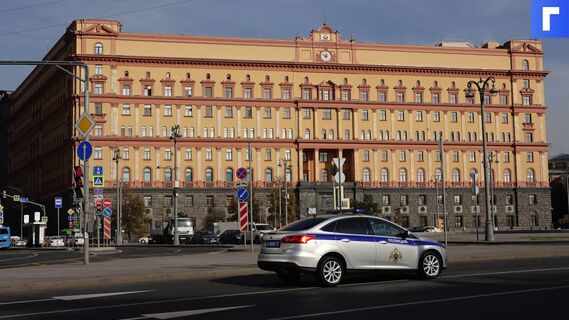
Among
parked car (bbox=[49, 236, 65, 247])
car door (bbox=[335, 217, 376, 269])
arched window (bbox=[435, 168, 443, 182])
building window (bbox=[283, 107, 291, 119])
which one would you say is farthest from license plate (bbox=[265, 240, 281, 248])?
arched window (bbox=[435, 168, 443, 182])

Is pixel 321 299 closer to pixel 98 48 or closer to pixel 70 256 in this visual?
pixel 70 256

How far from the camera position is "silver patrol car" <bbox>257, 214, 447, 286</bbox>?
15766 mm

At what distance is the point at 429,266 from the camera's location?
56.1 feet

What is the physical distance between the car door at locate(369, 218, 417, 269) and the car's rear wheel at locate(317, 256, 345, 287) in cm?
105

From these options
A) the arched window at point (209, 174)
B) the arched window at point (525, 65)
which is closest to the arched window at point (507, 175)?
the arched window at point (525, 65)

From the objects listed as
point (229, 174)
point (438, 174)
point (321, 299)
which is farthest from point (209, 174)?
point (321, 299)

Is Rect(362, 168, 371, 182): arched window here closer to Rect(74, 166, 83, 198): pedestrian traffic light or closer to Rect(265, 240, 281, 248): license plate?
Rect(74, 166, 83, 198): pedestrian traffic light

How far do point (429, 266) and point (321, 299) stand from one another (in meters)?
4.45

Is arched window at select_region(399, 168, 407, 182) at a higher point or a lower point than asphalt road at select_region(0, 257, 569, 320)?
higher

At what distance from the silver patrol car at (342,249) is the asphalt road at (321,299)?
38 centimetres

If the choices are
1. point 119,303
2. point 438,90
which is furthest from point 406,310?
point 438,90

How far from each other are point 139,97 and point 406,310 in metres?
92.9

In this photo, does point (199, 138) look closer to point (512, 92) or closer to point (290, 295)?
point (512, 92)

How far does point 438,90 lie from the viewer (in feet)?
368
